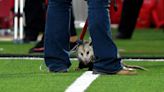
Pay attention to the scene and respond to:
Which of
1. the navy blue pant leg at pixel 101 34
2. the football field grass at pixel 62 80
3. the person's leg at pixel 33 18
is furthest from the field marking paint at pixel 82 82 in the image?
the person's leg at pixel 33 18

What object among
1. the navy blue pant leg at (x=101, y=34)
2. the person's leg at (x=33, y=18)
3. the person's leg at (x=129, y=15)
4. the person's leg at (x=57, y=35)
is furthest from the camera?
the person's leg at (x=129, y=15)

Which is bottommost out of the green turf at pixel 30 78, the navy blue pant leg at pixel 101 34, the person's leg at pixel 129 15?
the person's leg at pixel 129 15

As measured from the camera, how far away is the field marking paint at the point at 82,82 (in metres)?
5.04

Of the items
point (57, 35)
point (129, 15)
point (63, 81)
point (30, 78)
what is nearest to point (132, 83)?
point (63, 81)

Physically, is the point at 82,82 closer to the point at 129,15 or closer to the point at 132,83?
the point at 132,83

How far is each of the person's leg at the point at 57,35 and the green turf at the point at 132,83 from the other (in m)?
0.50

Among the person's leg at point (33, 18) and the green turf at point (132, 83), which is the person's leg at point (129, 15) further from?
the green turf at point (132, 83)

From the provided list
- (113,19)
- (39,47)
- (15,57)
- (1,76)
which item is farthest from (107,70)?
(113,19)

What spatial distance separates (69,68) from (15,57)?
1437 mm

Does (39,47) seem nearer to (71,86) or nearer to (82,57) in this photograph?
(82,57)

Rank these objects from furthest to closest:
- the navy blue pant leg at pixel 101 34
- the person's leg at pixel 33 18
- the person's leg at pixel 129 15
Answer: the person's leg at pixel 129 15, the person's leg at pixel 33 18, the navy blue pant leg at pixel 101 34

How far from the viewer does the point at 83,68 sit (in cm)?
632

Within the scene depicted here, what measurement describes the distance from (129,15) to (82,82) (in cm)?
727

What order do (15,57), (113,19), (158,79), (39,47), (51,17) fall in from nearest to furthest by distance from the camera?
1. (158,79)
2. (51,17)
3. (15,57)
4. (39,47)
5. (113,19)
